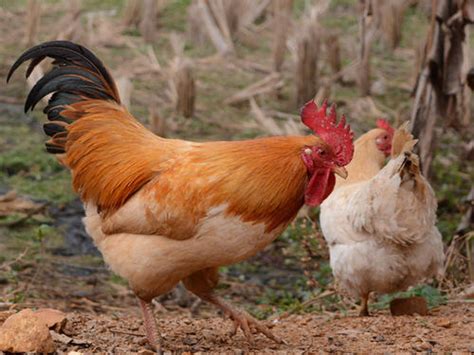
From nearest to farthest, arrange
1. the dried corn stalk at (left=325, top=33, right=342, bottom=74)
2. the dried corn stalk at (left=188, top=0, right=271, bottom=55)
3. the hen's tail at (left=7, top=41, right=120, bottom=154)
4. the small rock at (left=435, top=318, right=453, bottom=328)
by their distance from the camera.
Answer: the hen's tail at (left=7, top=41, right=120, bottom=154)
the small rock at (left=435, top=318, right=453, bottom=328)
the dried corn stalk at (left=325, top=33, right=342, bottom=74)
the dried corn stalk at (left=188, top=0, right=271, bottom=55)

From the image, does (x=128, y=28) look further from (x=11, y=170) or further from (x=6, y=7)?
(x=11, y=170)

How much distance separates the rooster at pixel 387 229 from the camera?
532 cm

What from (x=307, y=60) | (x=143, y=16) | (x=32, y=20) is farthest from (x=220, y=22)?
(x=32, y=20)

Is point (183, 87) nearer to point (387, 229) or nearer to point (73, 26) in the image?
point (73, 26)

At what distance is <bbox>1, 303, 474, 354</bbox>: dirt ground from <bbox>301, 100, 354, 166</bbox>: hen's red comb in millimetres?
1065

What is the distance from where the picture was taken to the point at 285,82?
11219 mm

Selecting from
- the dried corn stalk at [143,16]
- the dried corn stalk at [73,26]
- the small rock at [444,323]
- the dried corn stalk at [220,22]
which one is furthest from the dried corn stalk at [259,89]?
the small rock at [444,323]

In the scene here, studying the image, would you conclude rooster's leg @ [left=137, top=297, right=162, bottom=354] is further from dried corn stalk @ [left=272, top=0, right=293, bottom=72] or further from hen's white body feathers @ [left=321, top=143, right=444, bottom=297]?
dried corn stalk @ [left=272, top=0, right=293, bottom=72]

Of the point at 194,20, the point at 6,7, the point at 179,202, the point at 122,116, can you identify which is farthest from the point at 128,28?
the point at 179,202

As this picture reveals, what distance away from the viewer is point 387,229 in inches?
211

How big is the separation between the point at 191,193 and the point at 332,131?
0.79m

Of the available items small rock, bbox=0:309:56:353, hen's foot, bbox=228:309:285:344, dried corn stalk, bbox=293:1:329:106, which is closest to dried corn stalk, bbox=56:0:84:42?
dried corn stalk, bbox=293:1:329:106

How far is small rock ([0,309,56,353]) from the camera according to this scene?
4070mm

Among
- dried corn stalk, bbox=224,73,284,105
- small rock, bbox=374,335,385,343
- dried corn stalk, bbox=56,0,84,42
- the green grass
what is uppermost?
dried corn stalk, bbox=56,0,84,42
